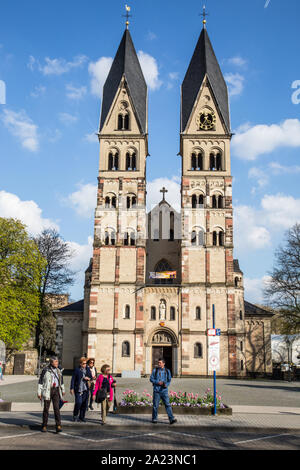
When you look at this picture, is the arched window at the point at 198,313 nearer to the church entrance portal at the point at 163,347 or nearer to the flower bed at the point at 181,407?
the church entrance portal at the point at 163,347

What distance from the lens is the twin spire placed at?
47.2m

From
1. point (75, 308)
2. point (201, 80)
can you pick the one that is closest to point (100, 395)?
point (75, 308)

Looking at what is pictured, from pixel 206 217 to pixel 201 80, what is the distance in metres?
14.4

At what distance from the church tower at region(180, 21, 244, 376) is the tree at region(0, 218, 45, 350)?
1290 centimetres

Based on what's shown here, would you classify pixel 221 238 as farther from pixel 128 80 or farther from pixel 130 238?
pixel 128 80

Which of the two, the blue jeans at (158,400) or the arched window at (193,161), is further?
the arched window at (193,161)

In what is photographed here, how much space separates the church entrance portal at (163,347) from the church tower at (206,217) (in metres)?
1.54

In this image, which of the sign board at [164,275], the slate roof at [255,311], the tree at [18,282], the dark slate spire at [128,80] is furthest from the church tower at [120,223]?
the slate roof at [255,311]

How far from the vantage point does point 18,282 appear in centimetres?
3947

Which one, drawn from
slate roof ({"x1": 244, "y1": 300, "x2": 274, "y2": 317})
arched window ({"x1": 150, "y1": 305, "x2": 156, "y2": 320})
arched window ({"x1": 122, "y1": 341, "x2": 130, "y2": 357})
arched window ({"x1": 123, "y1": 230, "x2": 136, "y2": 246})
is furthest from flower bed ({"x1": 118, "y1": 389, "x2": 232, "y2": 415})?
slate roof ({"x1": 244, "y1": 300, "x2": 274, "y2": 317})

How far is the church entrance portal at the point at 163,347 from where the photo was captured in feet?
136
